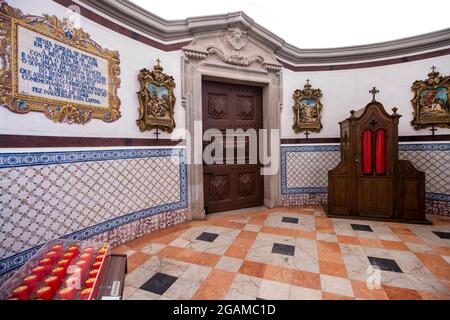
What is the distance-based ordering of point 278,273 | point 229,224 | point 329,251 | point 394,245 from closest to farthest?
1. point 278,273
2. point 329,251
3. point 394,245
4. point 229,224

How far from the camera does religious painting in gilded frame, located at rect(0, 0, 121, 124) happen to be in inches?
77.8

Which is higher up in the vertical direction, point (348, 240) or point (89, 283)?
point (89, 283)

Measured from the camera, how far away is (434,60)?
401cm

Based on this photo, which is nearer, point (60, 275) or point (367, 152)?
point (60, 275)

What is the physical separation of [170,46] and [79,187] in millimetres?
2695

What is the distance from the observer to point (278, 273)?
2.18 meters

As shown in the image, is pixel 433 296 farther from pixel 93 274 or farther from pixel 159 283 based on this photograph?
pixel 93 274

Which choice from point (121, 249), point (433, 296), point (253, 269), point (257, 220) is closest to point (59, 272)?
point (121, 249)

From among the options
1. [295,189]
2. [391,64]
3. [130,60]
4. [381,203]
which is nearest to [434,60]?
[391,64]

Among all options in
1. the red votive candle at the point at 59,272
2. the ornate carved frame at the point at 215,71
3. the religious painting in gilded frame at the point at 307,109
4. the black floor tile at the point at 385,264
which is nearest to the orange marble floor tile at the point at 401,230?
the black floor tile at the point at 385,264

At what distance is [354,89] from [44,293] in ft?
19.3
